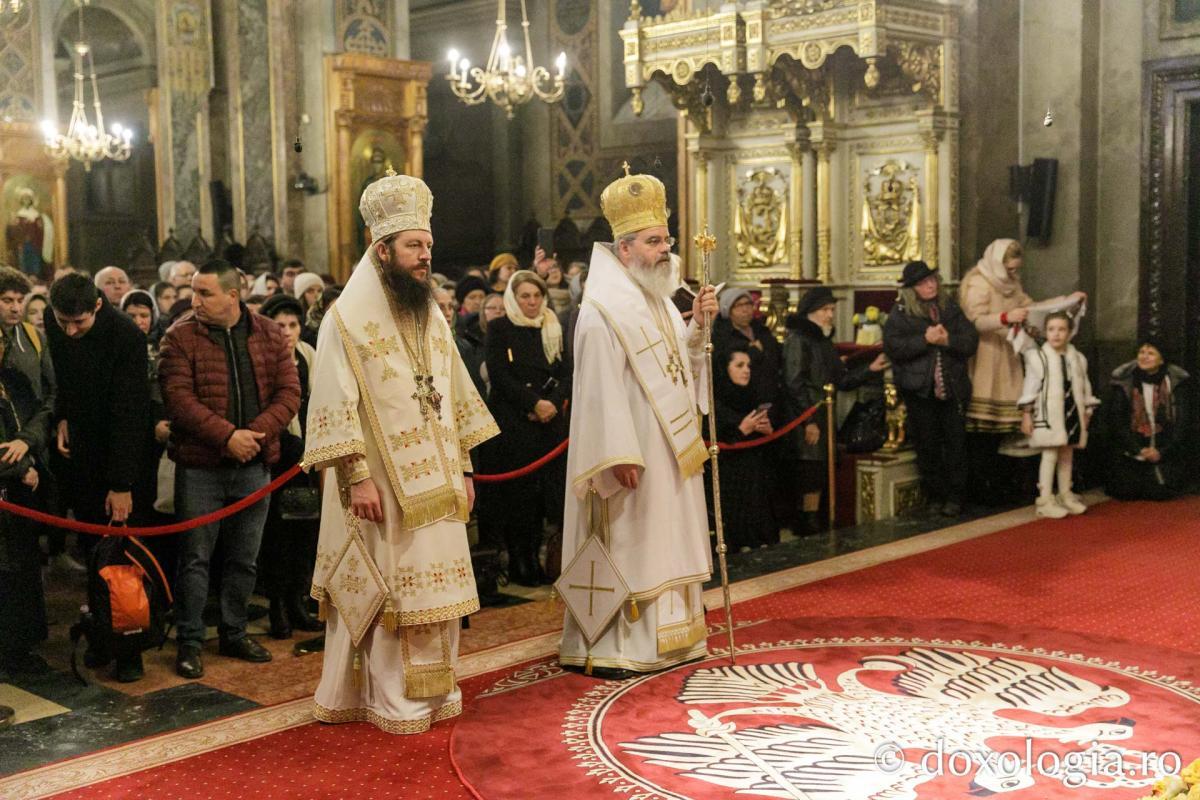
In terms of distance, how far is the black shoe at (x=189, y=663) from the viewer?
5.60 m

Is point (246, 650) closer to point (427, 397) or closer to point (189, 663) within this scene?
point (189, 663)

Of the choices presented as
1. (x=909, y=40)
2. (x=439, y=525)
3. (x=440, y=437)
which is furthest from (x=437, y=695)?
(x=909, y=40)

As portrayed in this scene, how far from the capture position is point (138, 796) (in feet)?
14.1

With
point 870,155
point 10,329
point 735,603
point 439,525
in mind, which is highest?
point 870,155

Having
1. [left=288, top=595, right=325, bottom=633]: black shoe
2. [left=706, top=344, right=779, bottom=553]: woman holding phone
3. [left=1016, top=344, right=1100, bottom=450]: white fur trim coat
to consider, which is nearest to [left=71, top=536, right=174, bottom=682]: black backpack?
[left=288, top=595, right=325, bottom=633]: black shoe

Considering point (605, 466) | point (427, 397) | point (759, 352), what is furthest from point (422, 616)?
point (759, 352)

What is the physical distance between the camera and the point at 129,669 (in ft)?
18.4

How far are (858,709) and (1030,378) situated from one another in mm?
4490

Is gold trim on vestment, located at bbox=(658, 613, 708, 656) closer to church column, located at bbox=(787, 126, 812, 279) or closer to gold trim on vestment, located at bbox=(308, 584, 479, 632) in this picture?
gold trim on vestment, located at bbox=(308, 584, 479, 632)

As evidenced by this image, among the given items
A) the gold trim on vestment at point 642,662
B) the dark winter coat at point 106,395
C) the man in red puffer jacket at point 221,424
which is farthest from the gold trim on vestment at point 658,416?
the dark winter coat at point 106,395

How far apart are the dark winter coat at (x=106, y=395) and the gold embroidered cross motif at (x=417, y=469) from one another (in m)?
1.47

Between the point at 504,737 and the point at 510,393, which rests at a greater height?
the point at 510,393

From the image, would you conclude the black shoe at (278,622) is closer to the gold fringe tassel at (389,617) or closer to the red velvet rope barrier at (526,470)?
the red velvet rope barrier at (526,470)

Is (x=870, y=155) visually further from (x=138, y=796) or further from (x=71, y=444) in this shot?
(x=138, y=796)
